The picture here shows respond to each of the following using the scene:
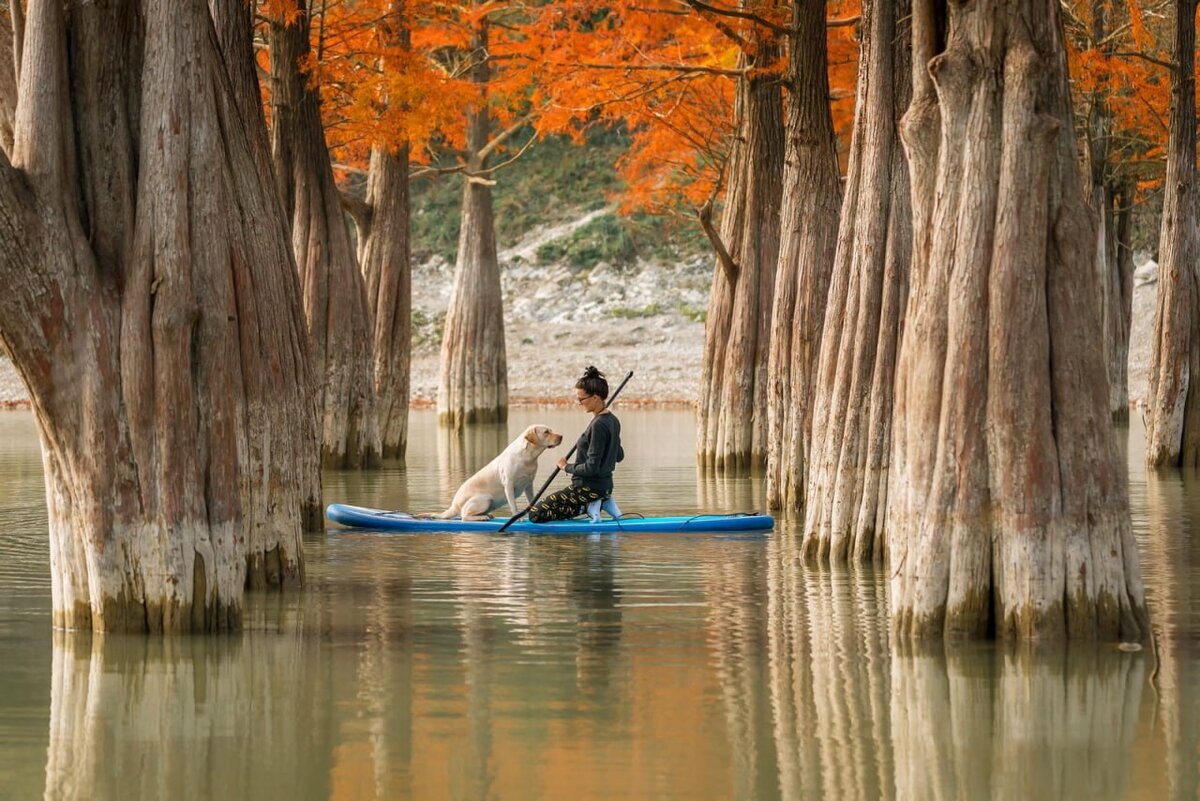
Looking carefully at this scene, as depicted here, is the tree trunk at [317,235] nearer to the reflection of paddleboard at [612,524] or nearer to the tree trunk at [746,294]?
→ the tree trunk at [746,294]

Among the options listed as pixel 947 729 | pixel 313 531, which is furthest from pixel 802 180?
pixel 947 729

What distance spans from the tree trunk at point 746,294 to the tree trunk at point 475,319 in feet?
34.5

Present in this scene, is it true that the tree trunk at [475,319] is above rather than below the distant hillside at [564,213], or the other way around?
below

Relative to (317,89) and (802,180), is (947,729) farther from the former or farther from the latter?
(317,89)

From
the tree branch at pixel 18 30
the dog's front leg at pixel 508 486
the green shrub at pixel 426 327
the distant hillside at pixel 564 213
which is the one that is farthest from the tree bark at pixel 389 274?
the distant hillside at pixel 564 213

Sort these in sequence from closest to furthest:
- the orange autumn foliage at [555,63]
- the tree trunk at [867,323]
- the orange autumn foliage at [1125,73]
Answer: the tree trunk at [867,323], the orange autumn foliage at [555,63], the orange autumn foliage at [1125,73]

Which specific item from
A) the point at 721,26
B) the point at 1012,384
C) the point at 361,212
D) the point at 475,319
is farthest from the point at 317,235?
the point at 1012,384

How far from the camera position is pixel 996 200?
913cm

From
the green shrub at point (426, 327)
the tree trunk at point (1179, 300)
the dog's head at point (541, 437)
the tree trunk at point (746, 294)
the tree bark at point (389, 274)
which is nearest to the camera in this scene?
the dog's head at point (541, 437)

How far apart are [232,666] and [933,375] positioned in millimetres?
3899

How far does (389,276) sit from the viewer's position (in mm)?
26156

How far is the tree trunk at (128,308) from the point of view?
9516 mm

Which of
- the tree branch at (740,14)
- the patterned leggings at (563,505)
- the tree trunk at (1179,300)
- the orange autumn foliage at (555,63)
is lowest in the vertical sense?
the patterned leggings at (563,505)

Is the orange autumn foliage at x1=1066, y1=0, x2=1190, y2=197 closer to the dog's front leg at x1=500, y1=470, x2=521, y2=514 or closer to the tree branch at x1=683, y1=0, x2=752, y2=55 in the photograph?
the tree branch at x1=683, y1=0, x2=752, y2=55
